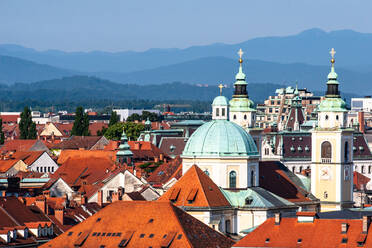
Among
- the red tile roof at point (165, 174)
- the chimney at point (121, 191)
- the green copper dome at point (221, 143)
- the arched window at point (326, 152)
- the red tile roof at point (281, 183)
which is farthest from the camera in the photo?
the arched window at point (326, 152)

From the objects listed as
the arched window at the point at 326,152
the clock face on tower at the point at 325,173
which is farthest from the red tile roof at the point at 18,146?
the clock face on tower at the point at 325,173

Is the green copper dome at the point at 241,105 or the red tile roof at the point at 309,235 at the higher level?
the green copper dome at the point at 241,105

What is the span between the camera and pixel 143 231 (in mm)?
73938

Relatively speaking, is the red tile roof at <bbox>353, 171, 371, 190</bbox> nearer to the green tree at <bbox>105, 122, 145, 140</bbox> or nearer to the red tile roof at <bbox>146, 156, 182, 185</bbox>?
the red tile roof at <bbox>146, 156, 182, 185</bbox>

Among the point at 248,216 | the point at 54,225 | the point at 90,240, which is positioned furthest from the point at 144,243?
the point at 248,216

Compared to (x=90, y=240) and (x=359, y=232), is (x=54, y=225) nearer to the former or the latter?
(x=90, y=240)

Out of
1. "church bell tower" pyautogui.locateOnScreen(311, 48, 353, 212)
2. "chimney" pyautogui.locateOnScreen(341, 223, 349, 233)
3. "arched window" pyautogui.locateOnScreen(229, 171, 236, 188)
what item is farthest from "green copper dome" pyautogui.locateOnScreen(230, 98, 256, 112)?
"chimney" pyautogui.locateOnScreen(341, 223, 349, 233)

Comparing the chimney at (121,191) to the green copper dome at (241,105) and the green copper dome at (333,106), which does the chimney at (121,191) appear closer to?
the green copper dome at (241,105)

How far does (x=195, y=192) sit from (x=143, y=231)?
13.3 meters

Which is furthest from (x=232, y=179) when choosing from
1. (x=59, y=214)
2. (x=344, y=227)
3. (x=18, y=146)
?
(x=18, y=146)

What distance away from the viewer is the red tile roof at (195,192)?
283ft

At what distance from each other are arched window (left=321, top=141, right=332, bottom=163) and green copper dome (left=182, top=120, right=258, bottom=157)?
21.3 m

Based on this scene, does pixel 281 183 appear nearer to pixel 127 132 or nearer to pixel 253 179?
pixel 253 179

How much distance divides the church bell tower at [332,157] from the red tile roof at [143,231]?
38.5 metres
